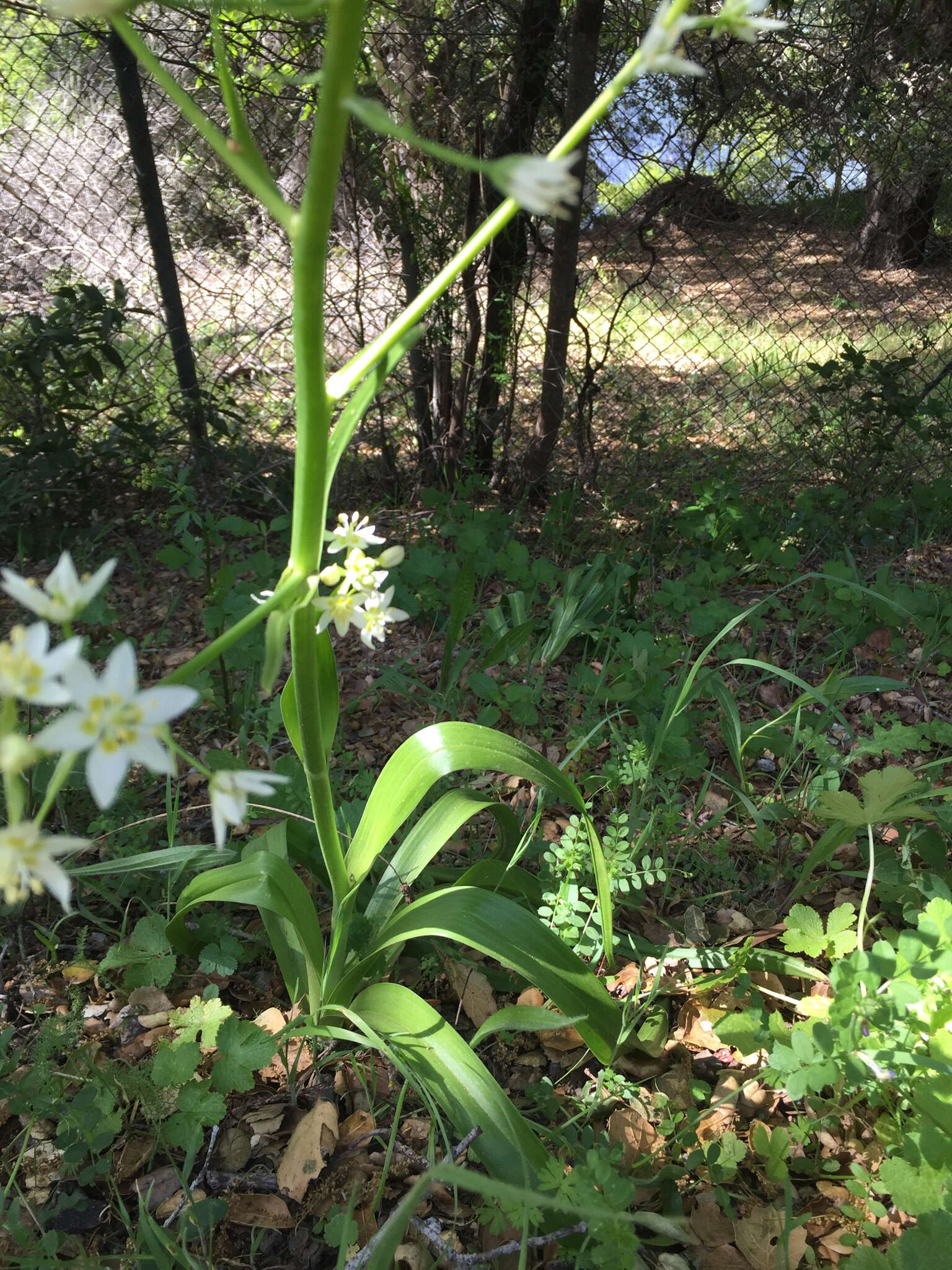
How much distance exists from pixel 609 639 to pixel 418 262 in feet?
5.53

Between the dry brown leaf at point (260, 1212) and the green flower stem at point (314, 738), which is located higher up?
the green flower stem at point (314, 738)

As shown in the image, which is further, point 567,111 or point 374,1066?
point 567,111

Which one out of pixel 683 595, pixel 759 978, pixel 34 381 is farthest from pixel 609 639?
pixel 34 381

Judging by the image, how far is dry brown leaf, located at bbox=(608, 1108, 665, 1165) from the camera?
1237 mm

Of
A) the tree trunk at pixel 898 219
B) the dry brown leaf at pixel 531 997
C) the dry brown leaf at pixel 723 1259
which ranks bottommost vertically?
the dry brown leaf at pixel 723 1259

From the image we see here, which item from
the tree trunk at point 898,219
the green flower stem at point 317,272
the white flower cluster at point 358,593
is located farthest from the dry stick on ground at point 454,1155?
the tree trunk at point 898,219

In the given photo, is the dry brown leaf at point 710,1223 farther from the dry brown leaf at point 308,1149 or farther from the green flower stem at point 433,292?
the green flower stem at point 433,292

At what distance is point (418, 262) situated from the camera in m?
3.08

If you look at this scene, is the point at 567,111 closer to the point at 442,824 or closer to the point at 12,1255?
the point at 442,824

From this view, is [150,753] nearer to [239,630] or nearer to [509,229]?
[239,630]

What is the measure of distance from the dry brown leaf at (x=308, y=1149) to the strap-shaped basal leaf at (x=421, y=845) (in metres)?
0.29

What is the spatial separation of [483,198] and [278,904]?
2.61m

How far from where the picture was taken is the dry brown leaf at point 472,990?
147 centimetres

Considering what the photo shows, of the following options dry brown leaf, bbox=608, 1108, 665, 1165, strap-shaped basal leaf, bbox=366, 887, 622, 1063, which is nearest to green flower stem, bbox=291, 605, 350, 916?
strap-shaped basal leaf, bbox=366, 887, 622, 1063
